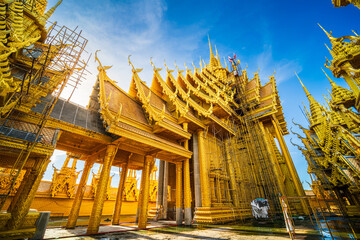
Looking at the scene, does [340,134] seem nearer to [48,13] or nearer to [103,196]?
[103,196]

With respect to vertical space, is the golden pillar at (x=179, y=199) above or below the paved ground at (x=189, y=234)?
above

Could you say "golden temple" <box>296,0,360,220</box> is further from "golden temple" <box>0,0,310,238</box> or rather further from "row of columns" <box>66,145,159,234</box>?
"row of columns" <box>66,145,159,234</box>

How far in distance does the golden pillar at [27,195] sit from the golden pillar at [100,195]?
1506mm

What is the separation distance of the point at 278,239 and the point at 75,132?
613 cm

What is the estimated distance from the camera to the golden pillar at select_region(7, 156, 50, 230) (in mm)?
3418

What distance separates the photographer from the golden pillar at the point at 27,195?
11.2 feet

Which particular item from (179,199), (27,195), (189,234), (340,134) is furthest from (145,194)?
(340,134)

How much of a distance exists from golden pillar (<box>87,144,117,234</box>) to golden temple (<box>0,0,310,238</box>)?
3 centimetres

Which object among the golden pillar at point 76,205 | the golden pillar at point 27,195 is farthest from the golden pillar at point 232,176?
the golden pillar at point 27,195

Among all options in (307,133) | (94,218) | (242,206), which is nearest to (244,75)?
(307,133)

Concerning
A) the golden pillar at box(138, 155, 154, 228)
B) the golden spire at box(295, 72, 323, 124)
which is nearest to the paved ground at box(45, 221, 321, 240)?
the golden pillar at box(138, 155, 154, 228)

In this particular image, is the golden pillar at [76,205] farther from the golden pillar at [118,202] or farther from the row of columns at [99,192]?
the golden pillar at [118,202]

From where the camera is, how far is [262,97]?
13758 mm

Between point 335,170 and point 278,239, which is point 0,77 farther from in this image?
point 335,170
